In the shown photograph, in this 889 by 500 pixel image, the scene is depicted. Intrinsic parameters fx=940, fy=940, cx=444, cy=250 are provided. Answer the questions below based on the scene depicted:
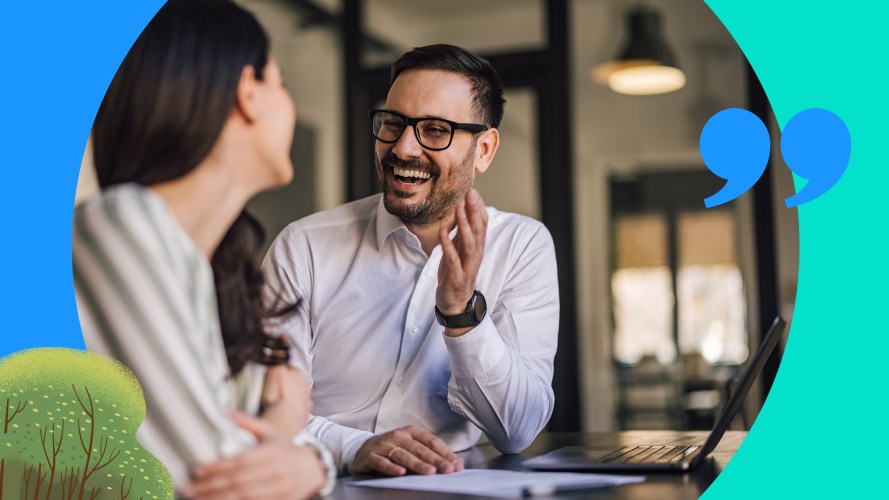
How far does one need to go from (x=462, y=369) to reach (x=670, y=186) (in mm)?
3775

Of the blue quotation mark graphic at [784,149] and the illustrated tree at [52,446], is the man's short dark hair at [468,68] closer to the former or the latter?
the blue quotation mark graphic at [784,149]

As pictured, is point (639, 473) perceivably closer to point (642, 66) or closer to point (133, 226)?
point (133, 226)

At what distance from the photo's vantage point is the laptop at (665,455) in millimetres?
1190

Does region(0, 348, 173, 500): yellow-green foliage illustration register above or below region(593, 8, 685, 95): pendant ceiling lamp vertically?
below

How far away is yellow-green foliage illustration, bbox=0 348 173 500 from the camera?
103 cm

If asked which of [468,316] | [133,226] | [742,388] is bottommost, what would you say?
[742,388]

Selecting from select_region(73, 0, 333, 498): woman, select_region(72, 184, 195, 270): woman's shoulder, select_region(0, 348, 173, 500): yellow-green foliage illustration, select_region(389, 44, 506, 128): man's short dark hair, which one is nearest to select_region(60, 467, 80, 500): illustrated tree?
select_region(0, 348, 173, 500): yellow-green foliage illustration

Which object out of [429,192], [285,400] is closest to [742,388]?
[429,192]

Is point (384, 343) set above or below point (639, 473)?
above

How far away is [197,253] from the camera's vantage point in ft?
2.80

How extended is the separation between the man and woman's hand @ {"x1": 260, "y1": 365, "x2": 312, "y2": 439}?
20cm

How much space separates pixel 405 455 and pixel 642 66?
7.94 ft

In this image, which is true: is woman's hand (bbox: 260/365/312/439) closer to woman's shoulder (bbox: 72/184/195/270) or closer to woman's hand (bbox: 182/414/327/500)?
woman's hand (bbox: 182/414/327/500)

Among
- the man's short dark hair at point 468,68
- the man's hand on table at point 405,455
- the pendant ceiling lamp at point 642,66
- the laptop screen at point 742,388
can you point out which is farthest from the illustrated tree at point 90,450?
the pendant ceiling lamp at point 642,66
